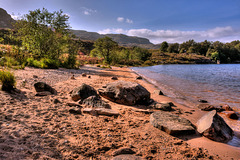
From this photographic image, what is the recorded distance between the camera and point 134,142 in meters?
2.73

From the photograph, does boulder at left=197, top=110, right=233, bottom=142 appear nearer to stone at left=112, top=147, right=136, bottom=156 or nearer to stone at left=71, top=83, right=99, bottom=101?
stone at left=112, top=147, right=136, bottom=156

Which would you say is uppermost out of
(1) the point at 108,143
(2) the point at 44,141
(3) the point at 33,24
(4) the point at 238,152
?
(3) the point at 33,24

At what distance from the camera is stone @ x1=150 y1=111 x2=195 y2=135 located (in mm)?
3277

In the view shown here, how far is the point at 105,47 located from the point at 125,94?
29.1 meters

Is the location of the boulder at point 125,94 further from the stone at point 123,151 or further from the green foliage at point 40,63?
the green foliage at point 40,63

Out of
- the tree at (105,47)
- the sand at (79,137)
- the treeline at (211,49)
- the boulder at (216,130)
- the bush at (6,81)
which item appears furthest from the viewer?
the treeline at (211,49)

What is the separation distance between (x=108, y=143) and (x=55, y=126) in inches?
50.0

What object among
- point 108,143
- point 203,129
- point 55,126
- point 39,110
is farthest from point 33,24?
point 203,129

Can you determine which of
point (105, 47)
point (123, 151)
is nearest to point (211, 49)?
point (105, 47)

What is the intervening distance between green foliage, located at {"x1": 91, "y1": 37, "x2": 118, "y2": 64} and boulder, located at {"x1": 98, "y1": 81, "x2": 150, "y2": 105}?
93.3ft

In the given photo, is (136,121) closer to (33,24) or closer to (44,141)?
(44,141)

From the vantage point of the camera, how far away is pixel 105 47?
3262cm

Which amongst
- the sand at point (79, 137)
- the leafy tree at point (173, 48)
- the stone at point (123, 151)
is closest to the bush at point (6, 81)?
the sand at point (79, 137)

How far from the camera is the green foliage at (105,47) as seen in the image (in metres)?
32.3
